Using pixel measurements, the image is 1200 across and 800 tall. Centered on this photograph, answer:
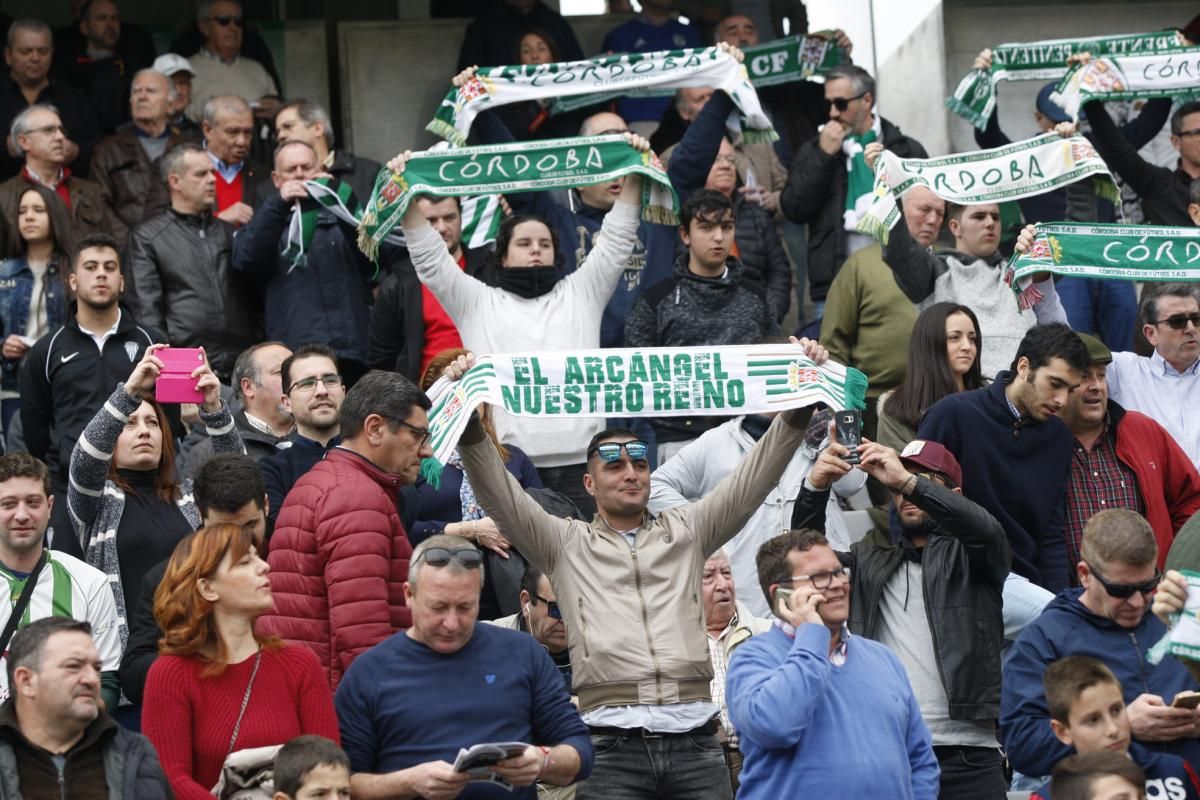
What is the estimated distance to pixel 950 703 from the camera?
7.96m

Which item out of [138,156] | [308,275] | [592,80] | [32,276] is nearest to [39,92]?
[138,156]

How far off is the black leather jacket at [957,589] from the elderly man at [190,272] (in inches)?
172

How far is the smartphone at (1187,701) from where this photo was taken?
706cm

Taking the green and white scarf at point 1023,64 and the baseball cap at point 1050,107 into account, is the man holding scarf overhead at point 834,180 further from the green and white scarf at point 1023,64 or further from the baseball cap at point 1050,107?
the baseball cap at point 1050,107

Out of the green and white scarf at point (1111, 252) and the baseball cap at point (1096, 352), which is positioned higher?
the green and white scarf at point (1111, 252)

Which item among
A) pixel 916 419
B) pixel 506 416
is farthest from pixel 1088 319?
pixel 506 416

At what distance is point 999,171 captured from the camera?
1083 cm

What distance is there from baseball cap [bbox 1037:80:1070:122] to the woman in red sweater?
709 cm

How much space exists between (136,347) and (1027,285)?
4.31 m

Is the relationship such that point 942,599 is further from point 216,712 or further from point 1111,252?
point 216,712

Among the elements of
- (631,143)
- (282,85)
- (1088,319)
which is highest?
(282,85)

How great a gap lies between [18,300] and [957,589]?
560 cm

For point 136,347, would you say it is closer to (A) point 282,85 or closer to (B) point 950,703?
(B) point 950,703

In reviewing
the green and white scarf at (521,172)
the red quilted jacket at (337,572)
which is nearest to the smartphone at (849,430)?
the red quilted jacket at (337,572)
